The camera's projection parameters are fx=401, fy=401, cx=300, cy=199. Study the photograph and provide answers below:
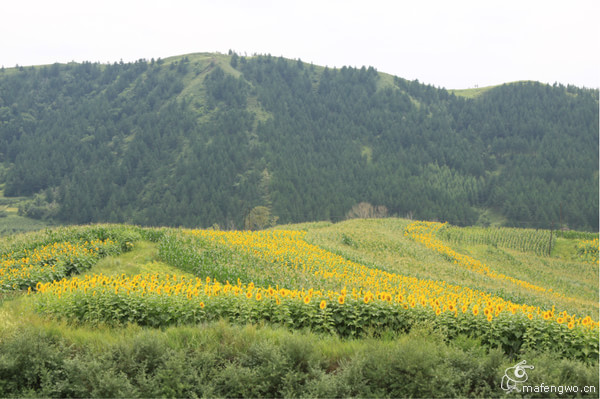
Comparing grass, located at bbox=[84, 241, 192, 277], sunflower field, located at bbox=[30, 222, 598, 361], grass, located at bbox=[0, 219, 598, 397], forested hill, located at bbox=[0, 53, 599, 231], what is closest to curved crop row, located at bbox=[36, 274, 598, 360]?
sunflower field, located at bbox=[30, 222, 598, 361]

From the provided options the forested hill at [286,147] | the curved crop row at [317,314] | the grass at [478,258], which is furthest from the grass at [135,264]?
the forested hill at [286,147]

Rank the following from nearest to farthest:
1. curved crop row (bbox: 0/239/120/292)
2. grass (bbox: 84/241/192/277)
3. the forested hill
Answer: curved crop row (bbox: 0/239/120/292)
grass (bbox: 84/241/192/277)
the forested hill

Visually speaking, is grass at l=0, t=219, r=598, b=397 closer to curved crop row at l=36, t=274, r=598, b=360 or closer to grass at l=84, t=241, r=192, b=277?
curved crop row at l=36, t=274, r=598, b=360

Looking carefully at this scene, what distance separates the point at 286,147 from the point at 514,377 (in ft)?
451

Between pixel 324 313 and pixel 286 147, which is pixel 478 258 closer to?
pixel 324 313

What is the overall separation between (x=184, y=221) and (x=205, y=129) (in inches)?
2215

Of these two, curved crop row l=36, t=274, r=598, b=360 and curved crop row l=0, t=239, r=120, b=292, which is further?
curved crop row l=0, t=239, r=120, b=292

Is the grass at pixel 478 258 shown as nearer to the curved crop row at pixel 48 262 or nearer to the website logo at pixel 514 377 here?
the curved crop row at pixel 48 262

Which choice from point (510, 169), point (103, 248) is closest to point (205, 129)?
point (510, 169)

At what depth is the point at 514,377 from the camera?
5.60 metres

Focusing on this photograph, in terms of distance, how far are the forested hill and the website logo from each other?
88590 mm

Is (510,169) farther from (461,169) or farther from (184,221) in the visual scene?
(184,221)

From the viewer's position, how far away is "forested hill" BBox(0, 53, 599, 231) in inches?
4323

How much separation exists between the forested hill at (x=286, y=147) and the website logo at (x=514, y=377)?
8859 cm
